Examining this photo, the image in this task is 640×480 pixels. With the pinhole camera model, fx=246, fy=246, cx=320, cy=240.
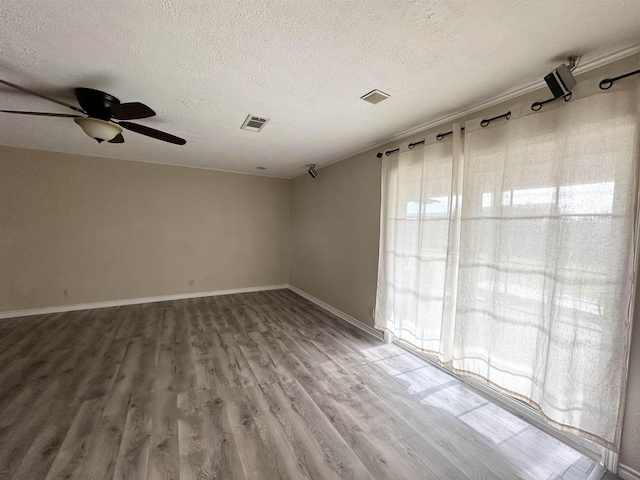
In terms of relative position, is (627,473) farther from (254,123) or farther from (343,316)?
(254,123)

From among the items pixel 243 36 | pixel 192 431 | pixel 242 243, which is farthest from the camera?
pixel 242 243

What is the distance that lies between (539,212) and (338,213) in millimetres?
2526

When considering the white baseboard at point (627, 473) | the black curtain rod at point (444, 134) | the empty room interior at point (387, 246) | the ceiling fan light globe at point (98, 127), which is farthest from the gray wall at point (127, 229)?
the white baseboard at point (627, 473)

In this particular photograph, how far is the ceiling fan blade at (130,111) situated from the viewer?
1.68 m

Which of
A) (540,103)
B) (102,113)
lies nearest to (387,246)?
(540,103)

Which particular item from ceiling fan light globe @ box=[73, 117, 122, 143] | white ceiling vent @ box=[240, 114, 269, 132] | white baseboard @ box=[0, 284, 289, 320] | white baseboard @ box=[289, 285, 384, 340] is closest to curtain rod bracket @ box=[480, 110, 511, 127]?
white ceiling vent @ box=[240, 114, 269, 132]

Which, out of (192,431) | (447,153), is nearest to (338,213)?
(447,153)

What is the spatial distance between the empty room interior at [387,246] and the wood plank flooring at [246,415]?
0.02 metres

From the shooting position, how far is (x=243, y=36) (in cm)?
133

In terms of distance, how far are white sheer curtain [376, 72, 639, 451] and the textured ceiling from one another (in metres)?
0.42

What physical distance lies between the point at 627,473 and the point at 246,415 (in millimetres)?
2280

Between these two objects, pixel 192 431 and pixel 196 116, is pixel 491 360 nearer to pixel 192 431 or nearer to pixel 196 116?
pixel 192 431

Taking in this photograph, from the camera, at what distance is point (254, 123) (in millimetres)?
2496

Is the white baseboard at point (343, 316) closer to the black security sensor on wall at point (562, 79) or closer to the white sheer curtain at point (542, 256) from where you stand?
the white sheer curtain at point (542, 256)
